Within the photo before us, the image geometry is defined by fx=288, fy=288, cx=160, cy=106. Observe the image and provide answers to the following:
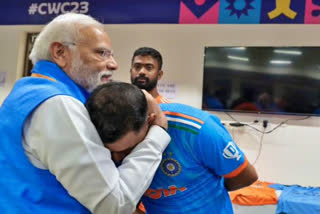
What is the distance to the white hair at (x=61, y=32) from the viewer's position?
0.89 m

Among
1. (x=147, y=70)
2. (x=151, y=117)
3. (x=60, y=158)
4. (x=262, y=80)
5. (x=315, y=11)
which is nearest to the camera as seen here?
(x=60, y=158)

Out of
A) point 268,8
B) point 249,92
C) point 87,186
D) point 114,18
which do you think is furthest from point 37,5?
point 87,186

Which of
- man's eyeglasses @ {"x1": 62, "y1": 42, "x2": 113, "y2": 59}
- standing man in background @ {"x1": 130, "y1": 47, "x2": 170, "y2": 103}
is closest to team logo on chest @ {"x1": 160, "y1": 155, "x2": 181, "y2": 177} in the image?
man's eyeglasses @ {"x1": 62, "y1": 42, "x2": 113, "y2": 59}

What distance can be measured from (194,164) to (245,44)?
2.85 meters

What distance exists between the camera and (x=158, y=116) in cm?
83

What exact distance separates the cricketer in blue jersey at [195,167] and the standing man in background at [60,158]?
80 millimetres

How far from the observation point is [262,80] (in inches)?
128

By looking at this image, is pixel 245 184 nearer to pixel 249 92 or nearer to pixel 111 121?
pixel 111 121

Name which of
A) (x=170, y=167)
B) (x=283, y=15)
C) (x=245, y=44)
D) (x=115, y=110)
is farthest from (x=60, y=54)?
(x=245, y=44)

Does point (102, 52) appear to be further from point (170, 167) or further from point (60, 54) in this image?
point (170, 167)

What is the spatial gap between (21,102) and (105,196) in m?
0.32

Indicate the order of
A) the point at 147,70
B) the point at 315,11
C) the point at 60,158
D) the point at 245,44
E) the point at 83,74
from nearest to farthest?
1. the point at 60,158
2. the point at 83,74
3. the point at 315,11
4. the point at 147,70
5. the point at 245,44

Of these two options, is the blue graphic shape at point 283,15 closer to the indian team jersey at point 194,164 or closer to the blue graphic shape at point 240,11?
the blue graphic shape at point 240,11

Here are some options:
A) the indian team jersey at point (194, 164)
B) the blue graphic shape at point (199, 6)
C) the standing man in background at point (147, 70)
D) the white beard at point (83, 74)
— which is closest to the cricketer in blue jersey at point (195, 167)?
the indian team jersey at point (194, 164)
